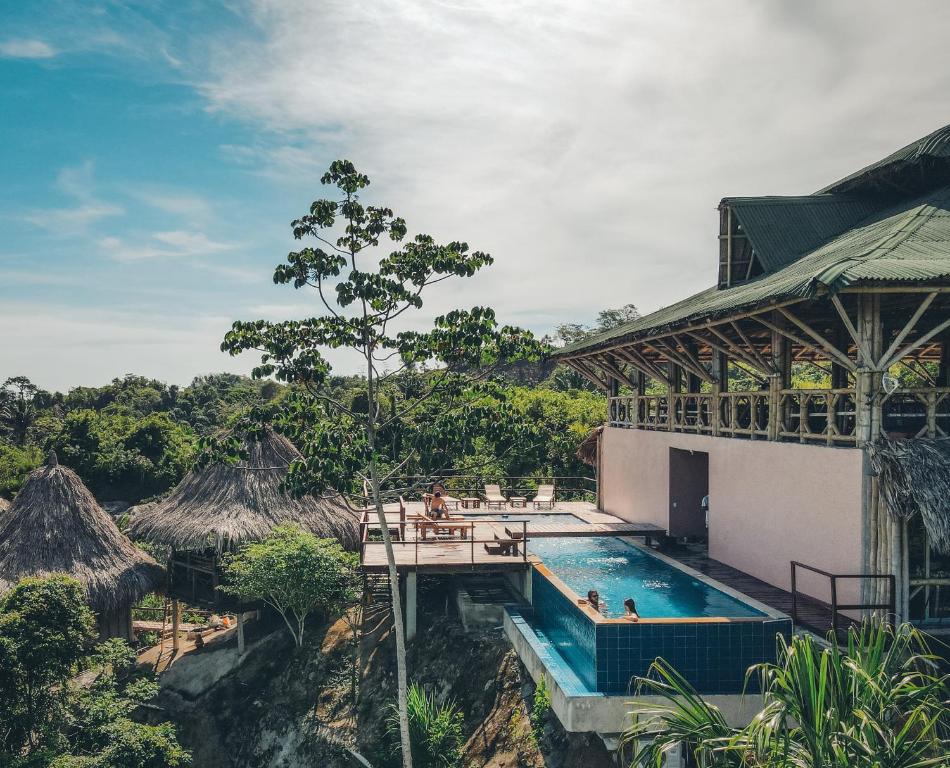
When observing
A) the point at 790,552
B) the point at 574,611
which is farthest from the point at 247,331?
the point at 790,552

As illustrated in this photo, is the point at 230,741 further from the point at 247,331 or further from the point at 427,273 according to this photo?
the point at 427,273

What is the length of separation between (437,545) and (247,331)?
21.8 ft

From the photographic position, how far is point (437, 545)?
1480 centimetres

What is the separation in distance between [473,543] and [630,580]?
2994 mm

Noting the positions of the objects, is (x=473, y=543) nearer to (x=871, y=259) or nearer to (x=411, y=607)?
(x=411, y=607)

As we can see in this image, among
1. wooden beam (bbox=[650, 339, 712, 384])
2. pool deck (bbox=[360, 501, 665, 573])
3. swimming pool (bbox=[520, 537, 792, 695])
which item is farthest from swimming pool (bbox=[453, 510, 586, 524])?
wooden beam (bbox=[650, 339, 712, 384])

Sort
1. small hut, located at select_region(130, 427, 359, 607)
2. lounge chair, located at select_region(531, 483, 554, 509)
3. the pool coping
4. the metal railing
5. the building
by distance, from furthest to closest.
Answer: lounge chair, located at select_region(531, 483, 554, 509)
small hut, located at select_region(130, 427, 359, 607)
the metal railing
the building
the pool coping

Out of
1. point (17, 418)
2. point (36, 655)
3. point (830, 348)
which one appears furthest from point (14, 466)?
point (830, 348)

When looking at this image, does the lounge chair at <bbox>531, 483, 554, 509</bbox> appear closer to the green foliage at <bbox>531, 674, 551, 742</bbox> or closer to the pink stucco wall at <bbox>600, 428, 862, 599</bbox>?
the pink stucco wall at <bbox>600, 428, 862, 599</bbox>

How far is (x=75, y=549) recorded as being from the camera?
1741 centimetres

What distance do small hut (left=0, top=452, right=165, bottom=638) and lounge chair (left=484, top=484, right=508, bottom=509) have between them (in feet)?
30.4

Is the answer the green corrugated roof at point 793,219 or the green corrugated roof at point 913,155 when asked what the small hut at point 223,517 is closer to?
the green corrugated roof at point 793,219

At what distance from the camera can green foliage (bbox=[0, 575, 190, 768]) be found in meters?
10.6

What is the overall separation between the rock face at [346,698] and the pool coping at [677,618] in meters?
1.59
